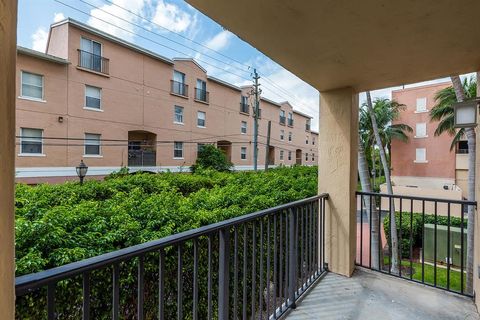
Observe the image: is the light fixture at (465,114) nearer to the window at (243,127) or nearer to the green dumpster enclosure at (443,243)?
the green dumpster enclosure at (443,243)

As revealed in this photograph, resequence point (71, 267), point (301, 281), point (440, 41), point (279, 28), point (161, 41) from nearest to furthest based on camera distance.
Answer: point (71, 267) → point (279, 28) → point (440, 41) → point (301, 281) → point (161, 41)

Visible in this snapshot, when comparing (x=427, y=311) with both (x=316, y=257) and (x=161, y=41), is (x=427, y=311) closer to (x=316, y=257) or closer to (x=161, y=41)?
(x=316, y=257)

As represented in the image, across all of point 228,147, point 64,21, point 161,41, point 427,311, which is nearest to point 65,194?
point 427,311

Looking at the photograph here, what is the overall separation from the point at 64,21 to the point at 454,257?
17088mm

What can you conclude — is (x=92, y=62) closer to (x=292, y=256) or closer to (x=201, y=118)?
(x=201, y=118)

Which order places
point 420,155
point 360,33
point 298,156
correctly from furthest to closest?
point 298,156, point 420,155, point 360,33

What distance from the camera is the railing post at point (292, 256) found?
2326mm

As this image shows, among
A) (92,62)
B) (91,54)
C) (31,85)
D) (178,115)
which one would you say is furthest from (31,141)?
(178,115)

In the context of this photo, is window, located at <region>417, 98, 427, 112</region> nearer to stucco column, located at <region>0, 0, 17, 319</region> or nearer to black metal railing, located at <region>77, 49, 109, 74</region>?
black metal railing, located at <region>77, 49, 109, 74</region>

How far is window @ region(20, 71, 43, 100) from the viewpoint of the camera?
10227 millimetres

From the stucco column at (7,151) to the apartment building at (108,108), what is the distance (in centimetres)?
903

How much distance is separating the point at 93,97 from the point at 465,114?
43.7 ft

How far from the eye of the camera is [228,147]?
20.3 m

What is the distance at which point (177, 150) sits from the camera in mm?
16078
